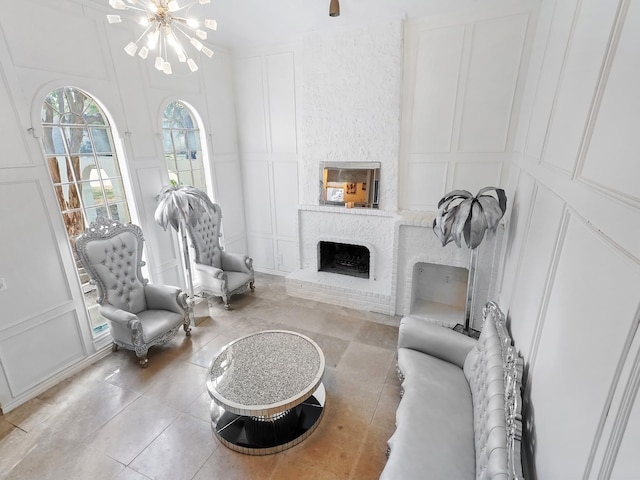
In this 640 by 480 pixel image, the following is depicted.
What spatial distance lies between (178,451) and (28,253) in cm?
232

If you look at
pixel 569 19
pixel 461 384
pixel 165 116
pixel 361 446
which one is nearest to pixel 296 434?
pixel 361 446

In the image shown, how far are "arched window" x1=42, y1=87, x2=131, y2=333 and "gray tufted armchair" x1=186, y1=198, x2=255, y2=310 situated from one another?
104 centimetres

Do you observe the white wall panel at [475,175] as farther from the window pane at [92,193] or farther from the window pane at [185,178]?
the window pane at [92,193]

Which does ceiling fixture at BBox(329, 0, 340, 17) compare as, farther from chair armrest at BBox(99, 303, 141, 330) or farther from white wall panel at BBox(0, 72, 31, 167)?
chair armrest at BBox(99, 303, 141, 330)

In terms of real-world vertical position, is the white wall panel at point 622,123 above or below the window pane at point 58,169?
above

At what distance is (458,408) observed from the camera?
7.23 ft

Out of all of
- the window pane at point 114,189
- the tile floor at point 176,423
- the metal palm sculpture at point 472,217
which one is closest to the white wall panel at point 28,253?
the window pane at point 114,189

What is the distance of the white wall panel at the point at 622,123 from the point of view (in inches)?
35.7

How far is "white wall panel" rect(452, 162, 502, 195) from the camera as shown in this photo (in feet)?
12.3

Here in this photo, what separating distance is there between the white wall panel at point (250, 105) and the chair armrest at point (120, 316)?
3.23 metres

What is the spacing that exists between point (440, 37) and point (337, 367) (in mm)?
4039

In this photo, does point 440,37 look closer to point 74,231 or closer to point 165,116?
point 165,116

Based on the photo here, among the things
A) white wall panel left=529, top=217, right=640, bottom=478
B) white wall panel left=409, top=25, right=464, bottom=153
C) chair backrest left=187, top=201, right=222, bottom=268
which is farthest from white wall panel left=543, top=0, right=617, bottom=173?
chair backrest left=187, top=201, right=222, bottom=268

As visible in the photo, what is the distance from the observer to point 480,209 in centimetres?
268
